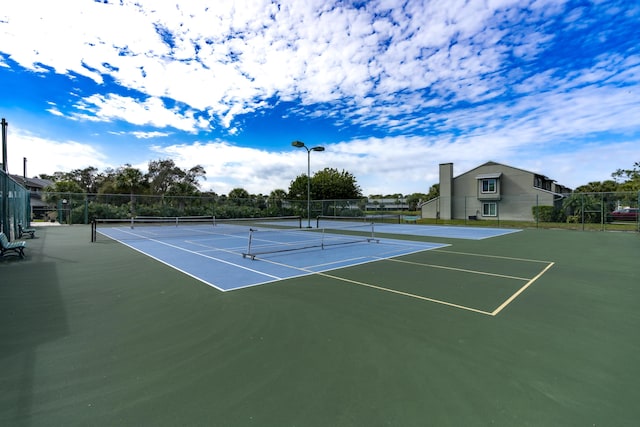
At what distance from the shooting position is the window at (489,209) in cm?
3482

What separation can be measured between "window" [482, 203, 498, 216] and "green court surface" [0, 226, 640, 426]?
31750 millimetres

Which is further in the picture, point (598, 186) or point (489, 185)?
point (598, 186)

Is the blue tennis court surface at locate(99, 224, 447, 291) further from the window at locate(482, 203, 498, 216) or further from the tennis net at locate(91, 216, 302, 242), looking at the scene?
the window at locate(482, 203, 498, 216)

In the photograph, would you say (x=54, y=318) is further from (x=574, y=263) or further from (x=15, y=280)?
(x=574, y=263)

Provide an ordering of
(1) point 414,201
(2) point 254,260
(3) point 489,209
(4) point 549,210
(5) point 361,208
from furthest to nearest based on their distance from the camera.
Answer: (1) point 414,201, (3) point 489,209, (5) point 361,208, (4) point 549,210, (2) point 254,260

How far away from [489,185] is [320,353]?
127 feet

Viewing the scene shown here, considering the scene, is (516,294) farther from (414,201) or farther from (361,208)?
(414,201)

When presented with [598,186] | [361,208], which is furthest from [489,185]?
[598,186]

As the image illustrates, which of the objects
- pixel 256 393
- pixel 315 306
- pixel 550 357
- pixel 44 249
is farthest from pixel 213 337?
pixel 44 249

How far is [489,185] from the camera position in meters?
35.7

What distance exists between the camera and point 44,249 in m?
11.2

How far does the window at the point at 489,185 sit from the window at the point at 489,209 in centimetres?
168

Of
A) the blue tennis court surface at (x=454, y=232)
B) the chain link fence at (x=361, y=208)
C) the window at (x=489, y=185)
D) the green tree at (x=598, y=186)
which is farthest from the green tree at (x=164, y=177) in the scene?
the green tree at (x=598, y=186)

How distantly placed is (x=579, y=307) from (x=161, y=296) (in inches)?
286
